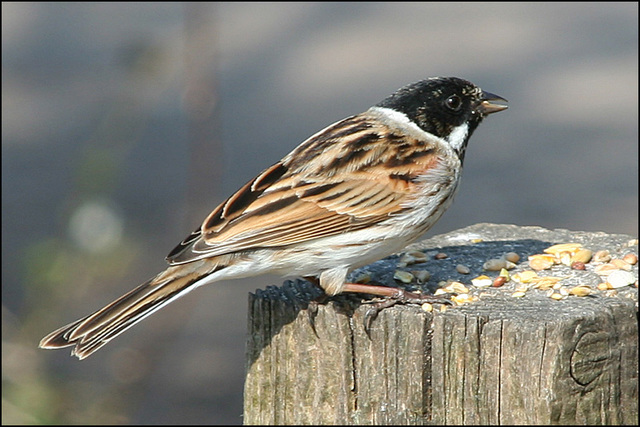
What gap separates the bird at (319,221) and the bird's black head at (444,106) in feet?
0.39

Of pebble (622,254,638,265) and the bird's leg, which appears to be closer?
the bird's leg

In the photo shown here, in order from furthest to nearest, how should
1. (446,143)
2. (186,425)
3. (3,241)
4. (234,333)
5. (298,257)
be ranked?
(3,241)
(234,333)
(186,425)
(446,143)
(298,257)

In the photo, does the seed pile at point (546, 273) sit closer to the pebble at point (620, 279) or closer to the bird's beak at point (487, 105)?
the pebble at point (620, 279)

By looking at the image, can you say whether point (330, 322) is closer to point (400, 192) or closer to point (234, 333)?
point (400, 192)

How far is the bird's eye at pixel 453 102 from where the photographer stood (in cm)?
552

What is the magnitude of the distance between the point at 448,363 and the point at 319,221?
1117mm

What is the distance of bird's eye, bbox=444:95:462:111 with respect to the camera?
5516mm

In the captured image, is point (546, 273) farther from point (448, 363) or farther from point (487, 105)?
point (448, 363)

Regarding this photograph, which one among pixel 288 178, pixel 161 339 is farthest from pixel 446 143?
pixel 161 339

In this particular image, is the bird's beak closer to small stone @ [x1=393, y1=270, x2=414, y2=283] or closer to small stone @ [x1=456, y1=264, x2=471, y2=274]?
small stone @ [x1=456, y1=264, x2=471, y2=274]

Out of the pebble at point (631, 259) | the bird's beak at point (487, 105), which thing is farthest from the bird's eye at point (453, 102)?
the pebble at point (631, 259)

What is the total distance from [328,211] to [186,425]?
3.21 metres

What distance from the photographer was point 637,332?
167 inches

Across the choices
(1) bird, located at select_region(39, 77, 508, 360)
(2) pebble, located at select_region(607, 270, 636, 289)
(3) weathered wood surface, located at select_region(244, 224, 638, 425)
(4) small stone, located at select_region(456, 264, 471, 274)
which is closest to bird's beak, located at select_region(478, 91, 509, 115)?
(1) bird, located at select_region(39, 77, 508, 360)
